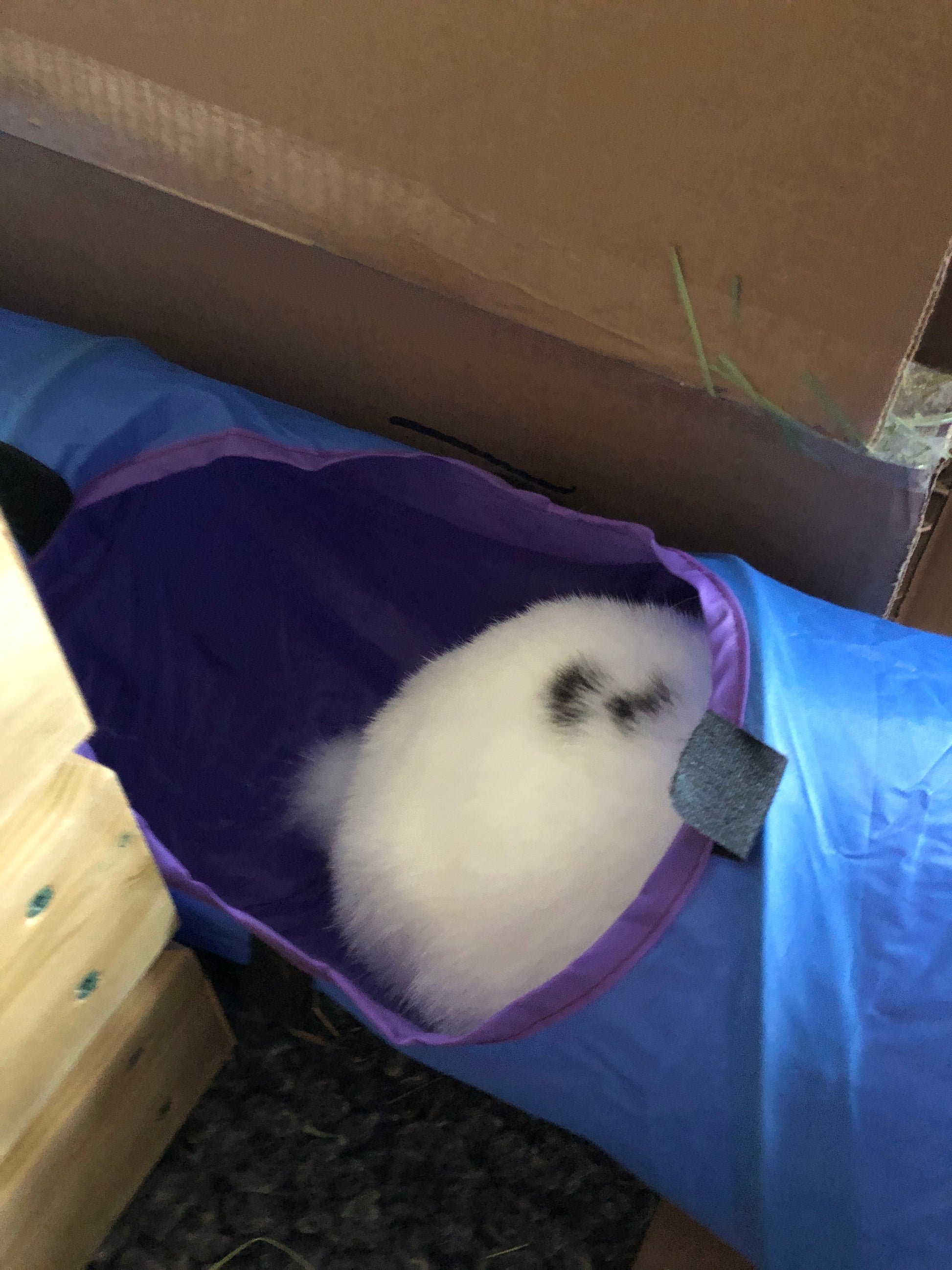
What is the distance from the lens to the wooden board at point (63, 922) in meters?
0.57

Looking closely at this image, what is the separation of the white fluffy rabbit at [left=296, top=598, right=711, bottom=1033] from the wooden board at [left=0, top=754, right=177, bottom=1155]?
0.23 m

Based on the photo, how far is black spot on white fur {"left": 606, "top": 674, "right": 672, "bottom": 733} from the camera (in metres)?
0.84

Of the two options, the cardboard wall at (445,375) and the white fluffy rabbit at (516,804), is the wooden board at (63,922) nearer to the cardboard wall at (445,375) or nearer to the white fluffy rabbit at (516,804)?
the white fluffy rabbit at (516,804)

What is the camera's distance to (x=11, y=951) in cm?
58

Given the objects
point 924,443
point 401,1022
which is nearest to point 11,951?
point 401,1022

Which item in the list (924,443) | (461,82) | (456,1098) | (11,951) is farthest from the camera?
(456,1098)

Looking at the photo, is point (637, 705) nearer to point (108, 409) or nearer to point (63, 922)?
point (63, 922)

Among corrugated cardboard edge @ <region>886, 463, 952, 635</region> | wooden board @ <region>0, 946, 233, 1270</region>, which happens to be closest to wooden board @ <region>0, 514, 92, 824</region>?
wooden board @ <region>0, 946, 233, 1270</region>

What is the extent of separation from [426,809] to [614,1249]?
1.58 ft

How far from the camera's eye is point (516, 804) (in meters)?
A: 0.81

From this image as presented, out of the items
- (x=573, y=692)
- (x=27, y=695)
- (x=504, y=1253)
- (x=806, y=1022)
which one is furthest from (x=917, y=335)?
(x=504, y=1253)

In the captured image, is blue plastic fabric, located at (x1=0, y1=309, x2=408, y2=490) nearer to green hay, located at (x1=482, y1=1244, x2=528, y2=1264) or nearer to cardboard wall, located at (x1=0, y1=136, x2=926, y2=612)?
cardboard wall, located at (x1=0, y1=136, x2=926, y2=612)

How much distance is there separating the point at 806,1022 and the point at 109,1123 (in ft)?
1.94

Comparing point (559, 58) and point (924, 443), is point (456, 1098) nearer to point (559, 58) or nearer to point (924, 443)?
point (924, 443)
